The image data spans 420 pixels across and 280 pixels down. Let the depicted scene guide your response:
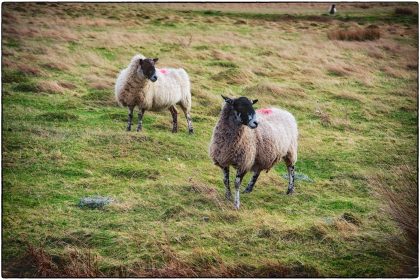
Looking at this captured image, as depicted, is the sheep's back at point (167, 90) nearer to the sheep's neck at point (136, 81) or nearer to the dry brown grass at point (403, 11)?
the sheep's neck at point (136, 81)

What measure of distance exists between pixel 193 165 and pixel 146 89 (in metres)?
3.09

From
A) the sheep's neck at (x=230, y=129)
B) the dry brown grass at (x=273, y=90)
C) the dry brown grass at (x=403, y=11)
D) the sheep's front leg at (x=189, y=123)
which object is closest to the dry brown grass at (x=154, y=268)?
the sheep's neck at (x=230, y=129)

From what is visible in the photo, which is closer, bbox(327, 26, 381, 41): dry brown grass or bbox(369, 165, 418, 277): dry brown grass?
bbox(369, 165, 418, 277): dry brown grass

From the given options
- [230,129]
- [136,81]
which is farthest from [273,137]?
[136,81]

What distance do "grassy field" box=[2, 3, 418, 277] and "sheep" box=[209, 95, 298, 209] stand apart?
610 millimetres

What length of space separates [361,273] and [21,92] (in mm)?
12028

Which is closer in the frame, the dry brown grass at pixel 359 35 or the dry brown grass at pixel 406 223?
the dry brown grass at pixel 406 223

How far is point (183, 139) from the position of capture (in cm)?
1207

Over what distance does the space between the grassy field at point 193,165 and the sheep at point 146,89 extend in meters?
0.58

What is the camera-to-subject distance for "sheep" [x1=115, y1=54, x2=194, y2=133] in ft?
40.3

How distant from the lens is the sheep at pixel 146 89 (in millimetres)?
12289

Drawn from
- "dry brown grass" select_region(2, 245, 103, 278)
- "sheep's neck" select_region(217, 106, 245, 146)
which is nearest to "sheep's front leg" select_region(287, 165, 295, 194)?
"sheep's neck" select_region(217, 106, 245, 146)

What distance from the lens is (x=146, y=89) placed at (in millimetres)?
12398

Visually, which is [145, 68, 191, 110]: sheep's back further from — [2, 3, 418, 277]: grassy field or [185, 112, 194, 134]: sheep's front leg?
[2, 3, 418, 277]: grassy field
